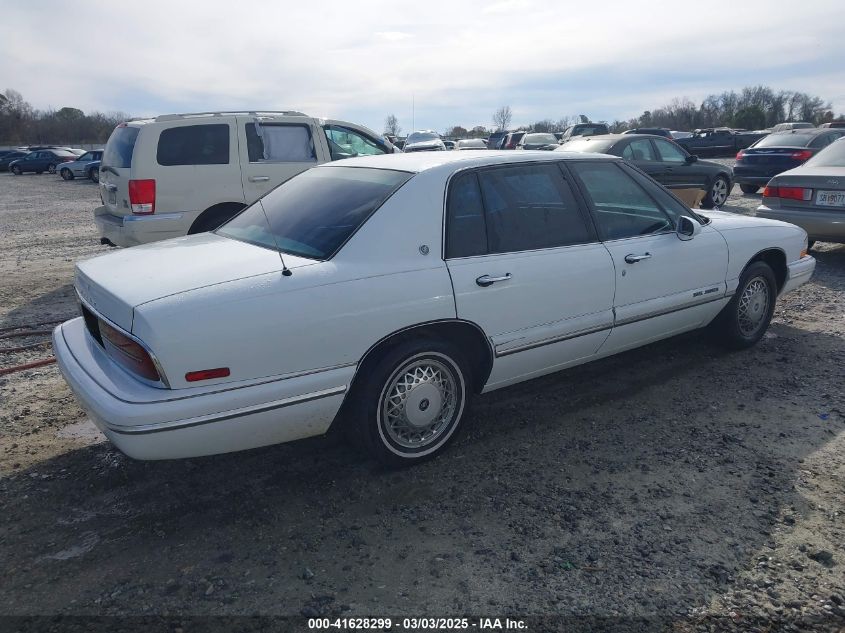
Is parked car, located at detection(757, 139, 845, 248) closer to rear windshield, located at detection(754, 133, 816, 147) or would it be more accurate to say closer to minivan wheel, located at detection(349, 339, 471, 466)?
minivan wheel, located at detection(349, 339, 471, 466)

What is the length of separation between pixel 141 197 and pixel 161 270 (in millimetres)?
4439

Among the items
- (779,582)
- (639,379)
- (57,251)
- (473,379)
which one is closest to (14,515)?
(473,379)

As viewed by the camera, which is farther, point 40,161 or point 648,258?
point 40,161

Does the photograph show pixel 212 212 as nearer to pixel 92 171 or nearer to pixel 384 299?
pixel 384 299

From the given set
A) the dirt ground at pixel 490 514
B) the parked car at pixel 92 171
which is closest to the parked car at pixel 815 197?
the dirt ground at pixel 490 514

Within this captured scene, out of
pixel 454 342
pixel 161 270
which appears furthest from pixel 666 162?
pixel 161 270

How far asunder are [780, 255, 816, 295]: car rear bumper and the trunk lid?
13.0 ft

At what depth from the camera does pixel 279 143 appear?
799cm

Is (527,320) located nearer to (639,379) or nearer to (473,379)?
(473,379)

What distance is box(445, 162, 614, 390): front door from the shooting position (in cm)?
347

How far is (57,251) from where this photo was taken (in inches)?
391

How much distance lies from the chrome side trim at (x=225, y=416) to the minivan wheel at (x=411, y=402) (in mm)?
218

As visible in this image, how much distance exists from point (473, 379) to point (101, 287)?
1.93 m

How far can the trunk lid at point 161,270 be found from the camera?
2900 millimetres
